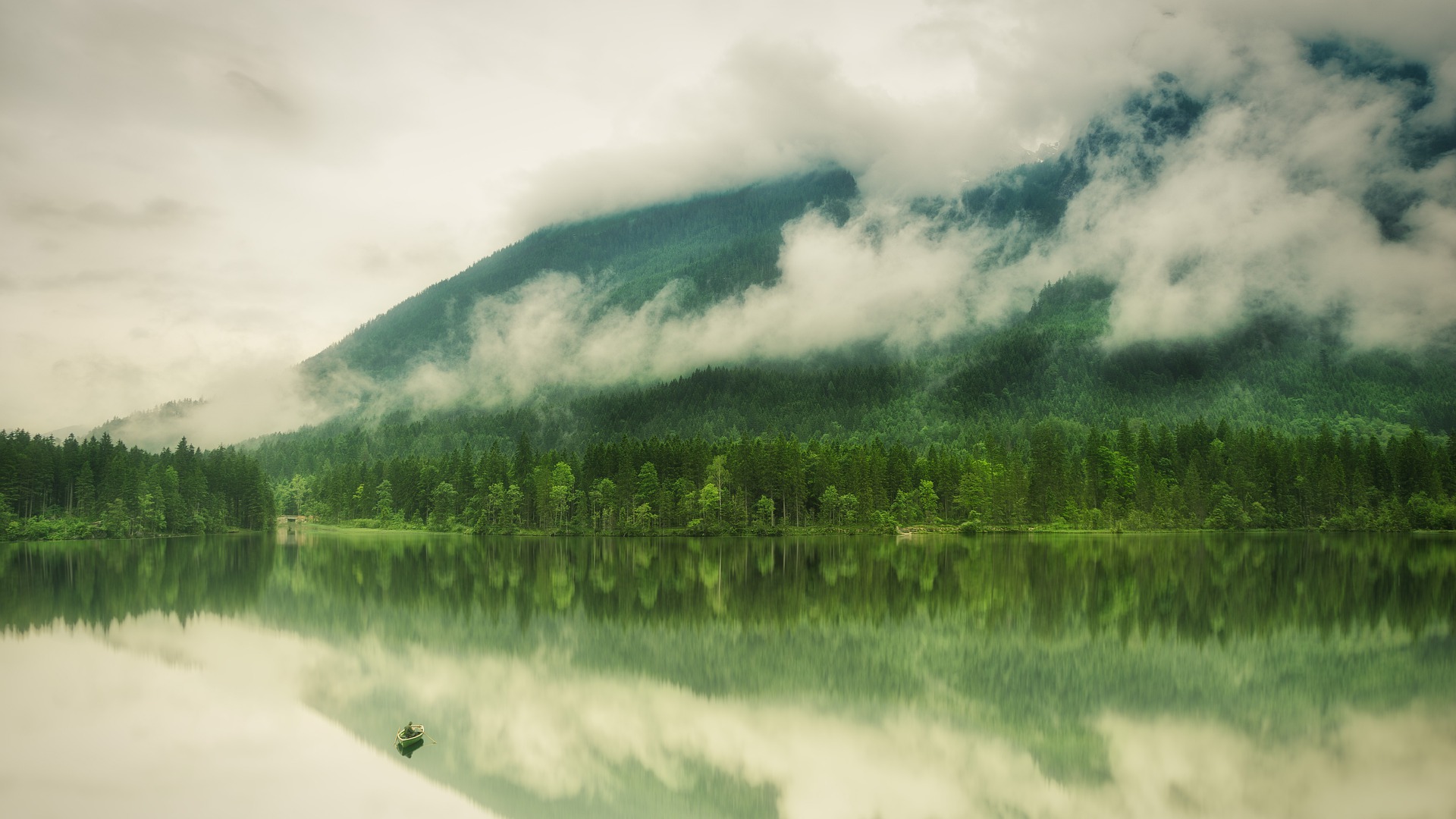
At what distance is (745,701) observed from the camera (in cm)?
2445

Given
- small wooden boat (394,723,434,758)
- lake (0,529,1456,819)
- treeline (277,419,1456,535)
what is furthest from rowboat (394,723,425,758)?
treeline (277,419,1456,535)

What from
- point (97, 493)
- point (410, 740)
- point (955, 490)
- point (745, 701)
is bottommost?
point (955, 490)

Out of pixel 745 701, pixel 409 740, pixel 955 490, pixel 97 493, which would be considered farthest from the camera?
pixel 97 493

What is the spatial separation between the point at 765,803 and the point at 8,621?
39511mm

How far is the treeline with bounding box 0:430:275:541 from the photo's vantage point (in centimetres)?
12275

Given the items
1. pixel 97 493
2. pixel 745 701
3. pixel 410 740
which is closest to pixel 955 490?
pixel 745 701

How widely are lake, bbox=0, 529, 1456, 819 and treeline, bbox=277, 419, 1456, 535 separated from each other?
2981 inches

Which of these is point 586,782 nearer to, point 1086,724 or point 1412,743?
point 1086,724

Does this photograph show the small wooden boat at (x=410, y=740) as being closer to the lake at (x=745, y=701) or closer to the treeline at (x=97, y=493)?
the lake at (x=745, y=701)

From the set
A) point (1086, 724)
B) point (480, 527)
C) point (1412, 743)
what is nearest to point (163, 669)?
point (1086, 724)

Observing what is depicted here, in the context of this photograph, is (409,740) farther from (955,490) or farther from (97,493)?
(97,493)

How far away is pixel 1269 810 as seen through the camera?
16422 millimetres

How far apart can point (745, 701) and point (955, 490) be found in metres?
113

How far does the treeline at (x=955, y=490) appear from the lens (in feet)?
407
